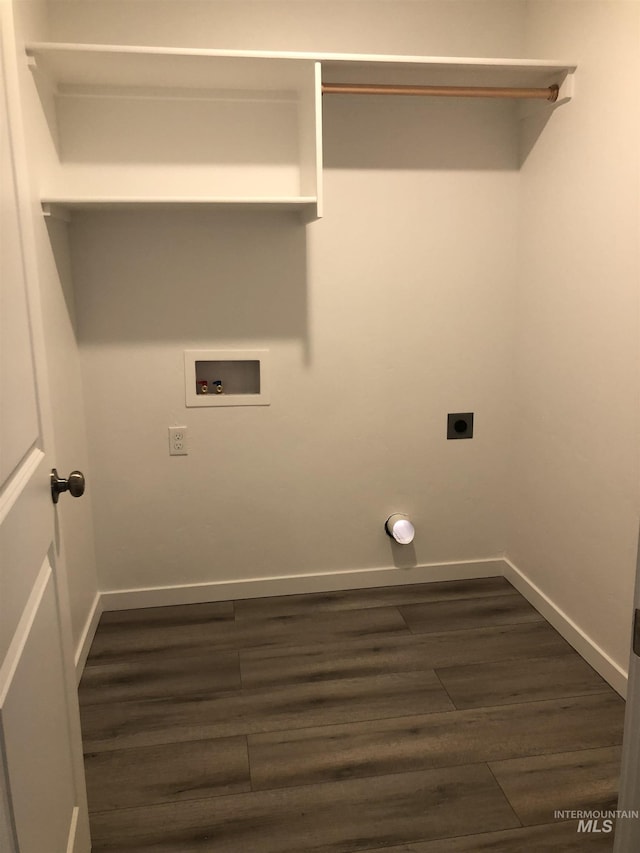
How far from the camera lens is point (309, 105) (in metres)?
2.30

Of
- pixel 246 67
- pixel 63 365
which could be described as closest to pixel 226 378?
pixel 63 365

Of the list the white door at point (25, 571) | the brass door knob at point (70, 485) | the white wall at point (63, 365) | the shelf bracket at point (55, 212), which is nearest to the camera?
the white door at point (25, 571)

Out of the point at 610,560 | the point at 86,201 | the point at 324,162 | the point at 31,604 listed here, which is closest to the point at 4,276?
→ the point at 31,604

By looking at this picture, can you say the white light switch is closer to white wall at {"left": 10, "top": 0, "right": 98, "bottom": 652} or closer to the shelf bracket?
white wall at {"left": 10, "top": 0, "right": 98, "bottom": 652}

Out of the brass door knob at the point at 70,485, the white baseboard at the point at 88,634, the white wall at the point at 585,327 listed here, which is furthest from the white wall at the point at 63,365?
the white wall at the point at 585,327

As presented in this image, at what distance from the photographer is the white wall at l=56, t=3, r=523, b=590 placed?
2561mm

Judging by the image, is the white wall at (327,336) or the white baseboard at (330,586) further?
the white baseboard at (330,586)

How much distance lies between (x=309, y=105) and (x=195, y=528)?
1656 millimetres

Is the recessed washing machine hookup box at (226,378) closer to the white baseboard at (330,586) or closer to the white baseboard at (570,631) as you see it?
the white baseboard at (330,586)

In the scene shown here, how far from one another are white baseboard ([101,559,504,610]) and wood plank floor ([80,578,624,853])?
0.17 ft

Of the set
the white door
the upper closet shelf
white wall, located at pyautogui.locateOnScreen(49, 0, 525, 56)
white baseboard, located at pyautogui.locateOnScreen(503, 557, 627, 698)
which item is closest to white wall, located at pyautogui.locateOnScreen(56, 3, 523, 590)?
white wall, located at pyautogui.locateOnScreen(49, 0, 525, 56)

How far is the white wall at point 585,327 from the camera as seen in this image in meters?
2.10

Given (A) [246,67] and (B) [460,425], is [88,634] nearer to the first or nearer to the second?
(B) [460,425]

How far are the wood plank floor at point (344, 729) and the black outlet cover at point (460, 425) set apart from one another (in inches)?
27.5
